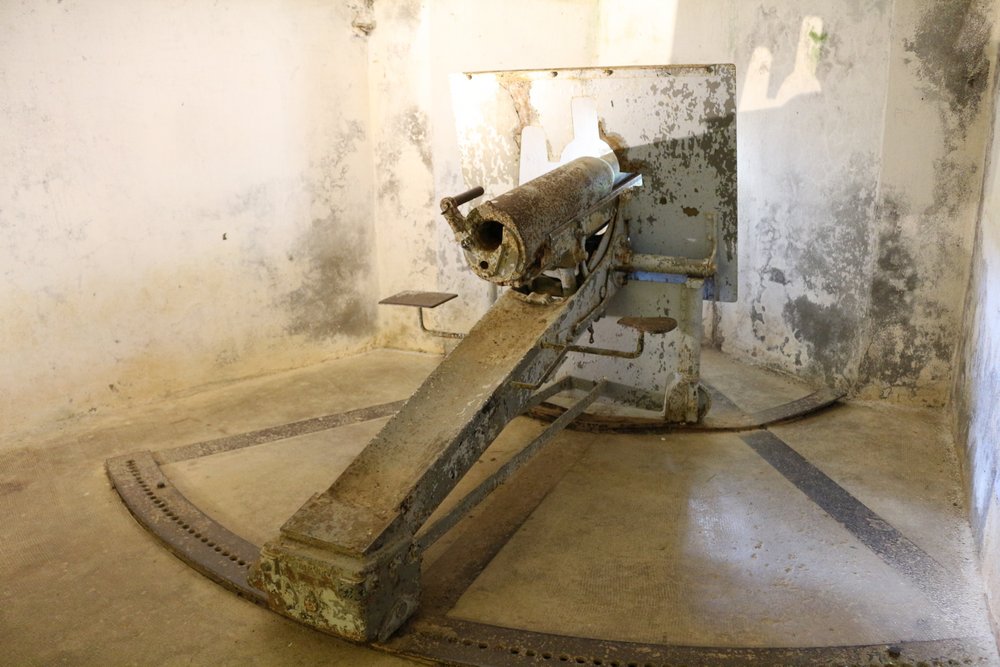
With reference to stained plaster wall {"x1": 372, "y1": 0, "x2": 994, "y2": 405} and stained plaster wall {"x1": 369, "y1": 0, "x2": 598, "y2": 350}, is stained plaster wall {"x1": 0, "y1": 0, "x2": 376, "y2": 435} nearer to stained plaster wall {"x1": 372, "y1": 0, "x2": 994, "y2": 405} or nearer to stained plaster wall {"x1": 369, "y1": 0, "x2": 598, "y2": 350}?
stained plaster wall {"x1": 369, "y1": 0, "x2": 598, "y2": 350}

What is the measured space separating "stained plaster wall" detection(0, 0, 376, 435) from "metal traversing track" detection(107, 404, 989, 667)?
0.83m

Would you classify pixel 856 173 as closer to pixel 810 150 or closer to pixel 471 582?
pixel 810 150

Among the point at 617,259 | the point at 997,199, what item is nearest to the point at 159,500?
the point at 617,259

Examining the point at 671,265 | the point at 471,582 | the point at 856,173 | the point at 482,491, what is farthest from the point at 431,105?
the point at 471,582

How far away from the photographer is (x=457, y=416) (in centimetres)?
292

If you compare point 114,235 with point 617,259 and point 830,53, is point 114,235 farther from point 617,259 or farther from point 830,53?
point 830,53

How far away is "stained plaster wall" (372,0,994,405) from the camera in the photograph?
4.11 m

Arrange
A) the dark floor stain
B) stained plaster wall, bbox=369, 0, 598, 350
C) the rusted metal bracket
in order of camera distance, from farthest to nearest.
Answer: stained plaster wall, bbox=369, 0, 598, 350
the rusted metal bracket
the dark floor stain

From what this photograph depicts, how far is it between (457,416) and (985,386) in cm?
208

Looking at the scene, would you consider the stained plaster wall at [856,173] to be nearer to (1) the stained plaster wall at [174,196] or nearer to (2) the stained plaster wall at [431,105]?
(2) the stained plaster wall at [431,105]

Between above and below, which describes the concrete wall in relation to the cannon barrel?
below

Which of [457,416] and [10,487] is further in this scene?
[10,487]

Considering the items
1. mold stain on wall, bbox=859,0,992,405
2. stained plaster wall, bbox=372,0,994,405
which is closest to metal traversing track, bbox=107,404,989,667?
mold stain on wall, bbox=859,0,992,405

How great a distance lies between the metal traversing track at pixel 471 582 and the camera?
2.53 meters
